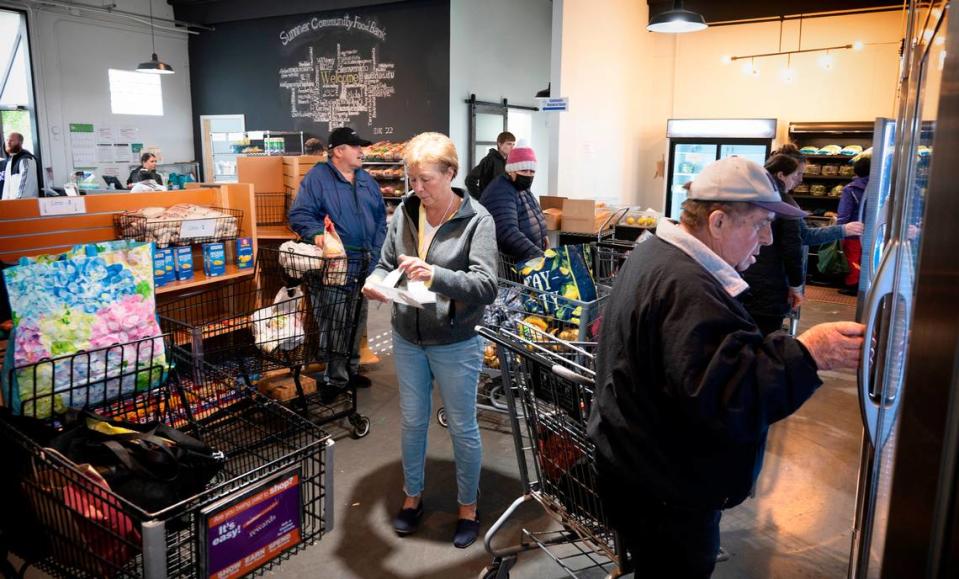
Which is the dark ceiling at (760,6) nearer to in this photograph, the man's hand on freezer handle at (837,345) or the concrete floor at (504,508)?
the concrete floor at (504,508)

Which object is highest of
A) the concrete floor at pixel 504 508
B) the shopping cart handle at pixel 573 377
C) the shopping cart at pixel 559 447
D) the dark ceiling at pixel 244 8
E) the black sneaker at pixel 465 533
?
the dark ceiling at pixel 244 8

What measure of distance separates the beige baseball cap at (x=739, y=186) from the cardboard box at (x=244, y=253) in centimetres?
326

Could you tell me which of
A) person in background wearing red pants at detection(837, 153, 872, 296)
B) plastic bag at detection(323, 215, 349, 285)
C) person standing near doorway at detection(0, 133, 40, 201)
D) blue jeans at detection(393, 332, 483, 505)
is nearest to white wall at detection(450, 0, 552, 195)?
person in background wearing red pants at detection(837, 153, 872, 296)

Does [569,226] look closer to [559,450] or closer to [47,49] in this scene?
[559,450]

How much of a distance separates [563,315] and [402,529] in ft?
4.32

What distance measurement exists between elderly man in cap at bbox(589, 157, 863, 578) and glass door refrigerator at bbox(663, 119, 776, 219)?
8584 millimetres

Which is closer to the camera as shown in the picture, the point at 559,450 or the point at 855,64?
the point at 559,450

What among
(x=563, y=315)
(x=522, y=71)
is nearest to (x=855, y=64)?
(x=522, y=71)

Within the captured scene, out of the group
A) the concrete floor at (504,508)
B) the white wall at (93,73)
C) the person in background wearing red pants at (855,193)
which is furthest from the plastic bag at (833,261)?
the white wall at (93,73)

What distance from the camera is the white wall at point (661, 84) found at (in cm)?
841

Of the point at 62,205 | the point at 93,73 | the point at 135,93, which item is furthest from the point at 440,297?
the point at 135,93

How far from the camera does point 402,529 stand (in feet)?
9.80

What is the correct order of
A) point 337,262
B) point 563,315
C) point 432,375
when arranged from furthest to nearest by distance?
point 337,262, point 563,315, point 432,375

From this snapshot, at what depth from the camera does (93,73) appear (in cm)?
1180
